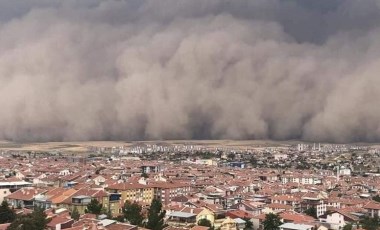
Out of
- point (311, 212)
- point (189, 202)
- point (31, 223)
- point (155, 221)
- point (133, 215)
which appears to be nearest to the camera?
point (31, 223)

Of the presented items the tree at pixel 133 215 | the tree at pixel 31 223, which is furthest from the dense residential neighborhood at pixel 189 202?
the tree at pixel 31 223

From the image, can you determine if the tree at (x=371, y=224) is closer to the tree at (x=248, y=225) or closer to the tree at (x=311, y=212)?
the tree at (x=311, y=212)

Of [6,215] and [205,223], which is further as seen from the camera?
[205,223]

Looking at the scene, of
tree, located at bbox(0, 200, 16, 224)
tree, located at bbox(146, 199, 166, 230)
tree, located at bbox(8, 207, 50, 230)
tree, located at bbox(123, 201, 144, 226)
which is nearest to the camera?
tree, located at bbox(8, 207, 50, 230)

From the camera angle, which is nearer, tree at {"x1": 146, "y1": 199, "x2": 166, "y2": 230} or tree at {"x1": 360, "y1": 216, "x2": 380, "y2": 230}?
tree at {"x1": 146, "y1": 199, "x2": 166, "y2": 230}

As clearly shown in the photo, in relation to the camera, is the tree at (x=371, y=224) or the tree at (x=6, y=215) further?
the tree at (x=371, y=224)

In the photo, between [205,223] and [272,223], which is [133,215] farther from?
[272,223]

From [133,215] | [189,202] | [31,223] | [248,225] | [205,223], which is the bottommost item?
[248,225]

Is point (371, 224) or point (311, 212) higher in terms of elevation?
point (371, 224)

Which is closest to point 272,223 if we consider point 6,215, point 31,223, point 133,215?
point 133,215

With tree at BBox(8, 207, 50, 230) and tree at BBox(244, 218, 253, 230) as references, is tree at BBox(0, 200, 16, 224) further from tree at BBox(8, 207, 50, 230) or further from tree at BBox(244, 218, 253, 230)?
tree at BBox(244, 218, 253, 230)

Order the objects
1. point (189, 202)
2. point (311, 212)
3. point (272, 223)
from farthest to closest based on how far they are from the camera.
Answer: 1. point (311, 212)
2. point (189, 202)
3. point (272, 223)

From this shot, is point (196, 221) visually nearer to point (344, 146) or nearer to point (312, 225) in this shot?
point (312, 225)

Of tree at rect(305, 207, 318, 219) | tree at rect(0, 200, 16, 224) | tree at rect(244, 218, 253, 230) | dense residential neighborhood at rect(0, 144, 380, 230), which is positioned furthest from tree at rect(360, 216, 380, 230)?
tree at rect(0, 200, 16, 224)
